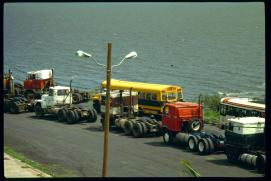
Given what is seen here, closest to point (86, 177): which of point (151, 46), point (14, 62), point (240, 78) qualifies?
point (240, 78)

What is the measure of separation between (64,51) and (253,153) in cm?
12270

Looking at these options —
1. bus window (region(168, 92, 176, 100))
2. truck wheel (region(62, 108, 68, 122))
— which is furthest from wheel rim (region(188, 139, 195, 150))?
truck wheel (region(62, 108, 68, 122))

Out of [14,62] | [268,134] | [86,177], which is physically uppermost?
[14,62]

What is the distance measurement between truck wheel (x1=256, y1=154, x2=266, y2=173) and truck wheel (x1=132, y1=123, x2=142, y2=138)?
10137mm

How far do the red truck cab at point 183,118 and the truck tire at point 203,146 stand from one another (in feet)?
9.51

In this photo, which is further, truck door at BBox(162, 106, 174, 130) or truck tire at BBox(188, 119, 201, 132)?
truck door at BBox(162, 106, 174, 130)

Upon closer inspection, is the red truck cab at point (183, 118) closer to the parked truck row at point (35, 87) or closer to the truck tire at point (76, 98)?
the truck tire at point (76, 98)

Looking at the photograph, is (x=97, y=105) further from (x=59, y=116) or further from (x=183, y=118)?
Result: (x=183, y=118)

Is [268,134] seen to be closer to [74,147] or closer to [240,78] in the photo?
[74,147]

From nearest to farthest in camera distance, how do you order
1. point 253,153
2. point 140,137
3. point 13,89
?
point 253,153 < point 140,137 < point 13,89

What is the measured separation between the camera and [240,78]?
3627 inches

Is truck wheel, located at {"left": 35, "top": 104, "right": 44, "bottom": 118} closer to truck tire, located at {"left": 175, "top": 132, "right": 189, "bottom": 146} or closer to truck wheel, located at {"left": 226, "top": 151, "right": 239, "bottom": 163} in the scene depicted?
truck tire, located at {"left": 175, "top": 132, "right": 189, "bottom": 146}

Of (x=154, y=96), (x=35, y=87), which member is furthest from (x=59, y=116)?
(x=35, y=87)

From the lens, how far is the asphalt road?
2639 cm
